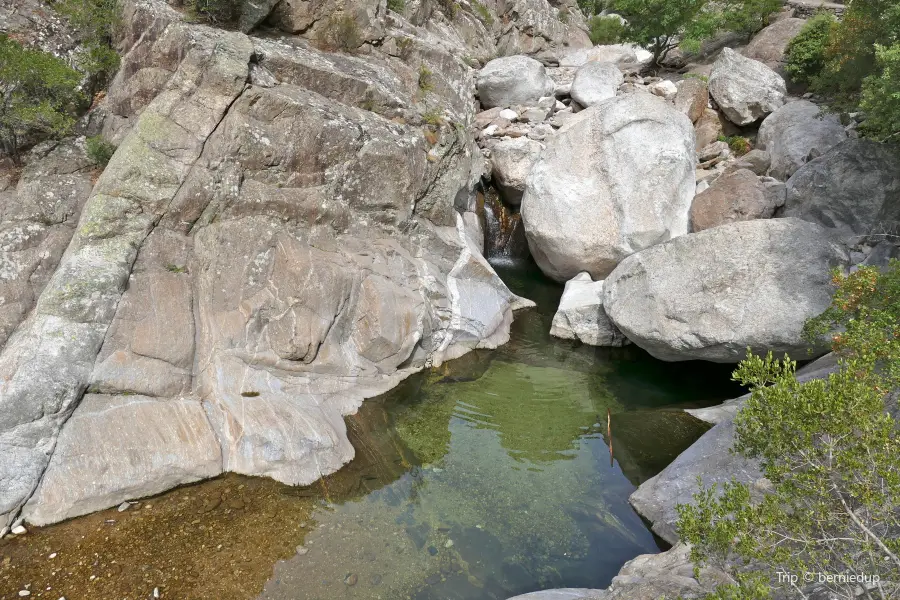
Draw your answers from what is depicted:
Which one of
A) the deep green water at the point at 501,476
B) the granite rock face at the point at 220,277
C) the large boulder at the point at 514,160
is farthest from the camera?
the large boulder at the point at 514,160

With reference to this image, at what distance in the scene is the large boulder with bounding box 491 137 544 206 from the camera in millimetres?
22328

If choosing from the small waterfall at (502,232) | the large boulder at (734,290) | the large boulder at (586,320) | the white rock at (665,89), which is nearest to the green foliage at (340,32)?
the small waterfall at (502,232)

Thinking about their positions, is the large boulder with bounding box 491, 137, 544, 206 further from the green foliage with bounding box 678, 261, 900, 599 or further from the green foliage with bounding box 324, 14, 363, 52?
the green foliage with bounding box 678, 261, 900, 599

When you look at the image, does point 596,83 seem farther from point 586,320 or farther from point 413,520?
point 413,520

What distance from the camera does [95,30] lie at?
50.4 feet

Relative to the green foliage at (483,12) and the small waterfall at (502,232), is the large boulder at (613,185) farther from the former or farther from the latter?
the green foliage at (483,12)

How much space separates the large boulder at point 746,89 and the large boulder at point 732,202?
19.9ft

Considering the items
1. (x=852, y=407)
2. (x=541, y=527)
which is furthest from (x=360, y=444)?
(x=852, y=407)

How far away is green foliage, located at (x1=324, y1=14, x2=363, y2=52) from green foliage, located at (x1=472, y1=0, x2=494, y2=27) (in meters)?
15.4

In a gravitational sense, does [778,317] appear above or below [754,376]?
below

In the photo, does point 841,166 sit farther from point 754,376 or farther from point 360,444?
point 360,444

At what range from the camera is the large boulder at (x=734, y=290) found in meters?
12.8

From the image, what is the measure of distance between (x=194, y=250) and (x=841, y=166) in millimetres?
18409

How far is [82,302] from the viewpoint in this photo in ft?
35.1
